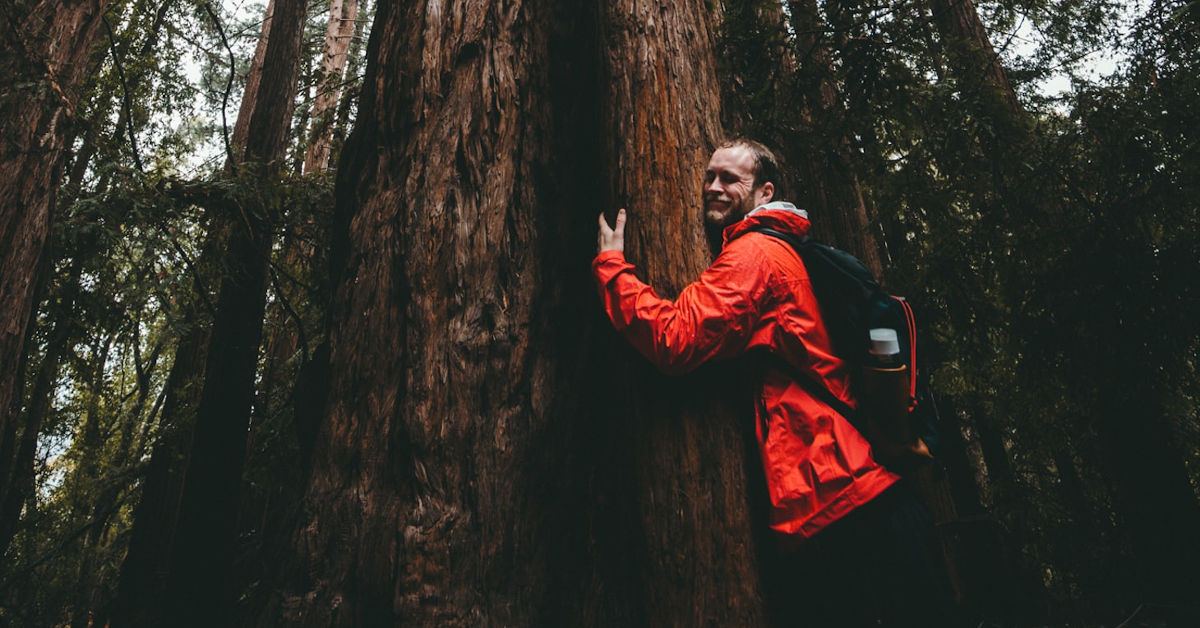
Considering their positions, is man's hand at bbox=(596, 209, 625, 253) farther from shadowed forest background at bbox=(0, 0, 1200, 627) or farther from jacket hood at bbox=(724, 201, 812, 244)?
jacket hood at bbox=(724, 201, 812, 244)

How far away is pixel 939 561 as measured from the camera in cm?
182

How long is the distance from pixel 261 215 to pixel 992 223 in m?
6.14

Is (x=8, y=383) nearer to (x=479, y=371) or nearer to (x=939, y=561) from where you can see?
(x=479, y=371)

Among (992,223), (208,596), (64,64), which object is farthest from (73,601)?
(992,223)

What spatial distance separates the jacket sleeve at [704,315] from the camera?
1.88m

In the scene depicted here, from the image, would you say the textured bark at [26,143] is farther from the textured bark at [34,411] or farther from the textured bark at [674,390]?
the textured bark at [674,390]

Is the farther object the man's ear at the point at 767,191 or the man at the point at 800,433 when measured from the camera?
the man's ear at the point at 767,191

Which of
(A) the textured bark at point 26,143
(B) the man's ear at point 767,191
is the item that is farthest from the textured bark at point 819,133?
(A) the textured bark at point 26,143

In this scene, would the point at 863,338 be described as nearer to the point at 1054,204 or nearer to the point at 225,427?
the point at 1054,204

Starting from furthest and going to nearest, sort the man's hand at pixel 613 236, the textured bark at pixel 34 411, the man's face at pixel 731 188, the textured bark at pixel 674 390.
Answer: the textured bark at pixel 34 411 < the man's face at pixel 731 188 < the man's hand at pixel 613 236 < the textured bark at pixel 674 390

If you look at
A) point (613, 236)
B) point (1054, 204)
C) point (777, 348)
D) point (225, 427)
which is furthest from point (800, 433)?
point (225, 427)

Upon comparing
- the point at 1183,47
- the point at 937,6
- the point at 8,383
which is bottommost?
the point at 8,383

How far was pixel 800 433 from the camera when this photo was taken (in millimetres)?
1837

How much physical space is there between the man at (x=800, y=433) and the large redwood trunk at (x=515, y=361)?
182 millimetres
